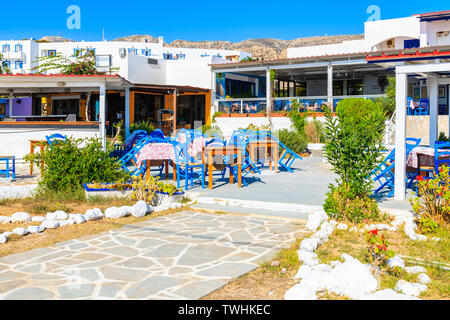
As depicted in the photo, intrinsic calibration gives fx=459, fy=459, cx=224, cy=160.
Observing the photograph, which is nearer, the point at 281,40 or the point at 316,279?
the point at 316,279

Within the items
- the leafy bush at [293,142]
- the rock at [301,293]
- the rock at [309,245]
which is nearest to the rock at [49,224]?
the rock at [309,245]

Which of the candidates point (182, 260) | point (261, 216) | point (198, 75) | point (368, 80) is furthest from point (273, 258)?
point (368, 80)

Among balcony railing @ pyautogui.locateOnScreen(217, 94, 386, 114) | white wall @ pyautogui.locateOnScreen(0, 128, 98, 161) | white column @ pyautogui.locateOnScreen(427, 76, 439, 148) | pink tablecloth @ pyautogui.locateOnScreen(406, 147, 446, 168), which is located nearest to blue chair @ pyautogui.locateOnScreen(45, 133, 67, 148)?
white wall @ pyautogui.locateOnScreen(0, 128, 98, 161)

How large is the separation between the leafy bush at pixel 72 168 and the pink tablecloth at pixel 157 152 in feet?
2.78

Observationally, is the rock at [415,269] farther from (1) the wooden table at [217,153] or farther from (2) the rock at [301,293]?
(1) the wooden table at [217,153]

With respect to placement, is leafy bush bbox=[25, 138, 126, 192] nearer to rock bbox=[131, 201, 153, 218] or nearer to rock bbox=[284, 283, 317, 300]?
rock bbox=[131, 201, 153, 218]

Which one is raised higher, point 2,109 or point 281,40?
point 281,40

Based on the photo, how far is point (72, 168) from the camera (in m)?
8.44

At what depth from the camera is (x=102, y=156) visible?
878cm
